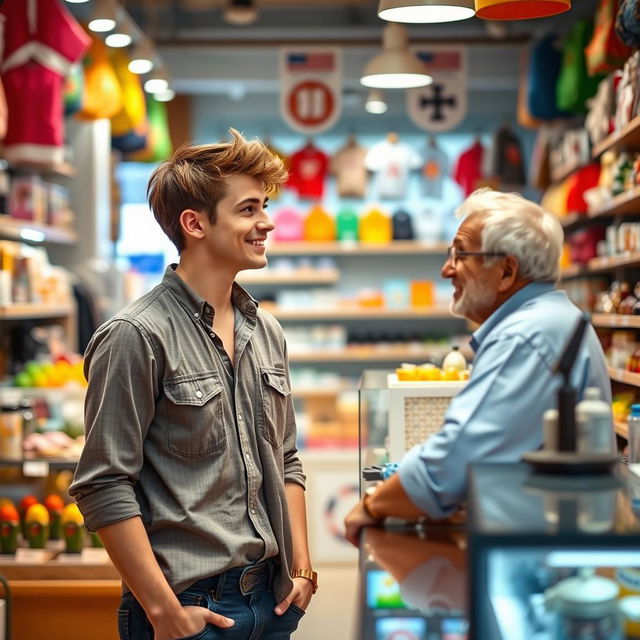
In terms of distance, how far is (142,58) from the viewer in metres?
7.78

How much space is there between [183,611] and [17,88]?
461cm

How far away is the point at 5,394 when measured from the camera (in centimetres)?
593

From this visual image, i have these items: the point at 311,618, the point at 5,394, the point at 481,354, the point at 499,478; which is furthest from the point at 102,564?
the point at 499,478

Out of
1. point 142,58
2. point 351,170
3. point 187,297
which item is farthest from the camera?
point 351,170

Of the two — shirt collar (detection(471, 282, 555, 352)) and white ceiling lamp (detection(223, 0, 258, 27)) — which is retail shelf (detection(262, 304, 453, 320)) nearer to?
white ceiling lamp (detection(223, 0, 258, 27))

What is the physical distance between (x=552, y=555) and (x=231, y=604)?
104 cm

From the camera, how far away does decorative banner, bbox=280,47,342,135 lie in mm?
8719

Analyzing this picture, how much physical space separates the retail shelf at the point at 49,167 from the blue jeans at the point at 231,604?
15.1 feet

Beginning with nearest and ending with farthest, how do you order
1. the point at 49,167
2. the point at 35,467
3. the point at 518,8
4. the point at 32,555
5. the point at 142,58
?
the point at 518,8, the point at 32,555, the point at 35,467, the point at 49,167, the point at 142,58

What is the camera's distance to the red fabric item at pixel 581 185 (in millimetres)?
6883

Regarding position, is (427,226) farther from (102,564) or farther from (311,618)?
(102,564)

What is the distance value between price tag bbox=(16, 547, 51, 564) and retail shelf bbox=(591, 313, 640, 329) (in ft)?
8.75

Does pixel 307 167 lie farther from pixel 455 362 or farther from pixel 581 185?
pixel 455 362

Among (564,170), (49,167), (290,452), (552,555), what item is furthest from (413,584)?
(564,170)
